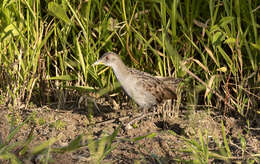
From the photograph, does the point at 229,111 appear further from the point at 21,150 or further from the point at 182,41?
the point at 21,150

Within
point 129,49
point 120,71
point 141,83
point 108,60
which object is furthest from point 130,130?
point 129,49

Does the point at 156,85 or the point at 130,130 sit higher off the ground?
the point at 156,85

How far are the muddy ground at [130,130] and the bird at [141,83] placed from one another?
24cm

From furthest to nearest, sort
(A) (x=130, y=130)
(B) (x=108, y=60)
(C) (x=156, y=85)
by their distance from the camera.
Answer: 1. (C) (x=156, y=85)
2. (B) (x=108, y=60)
3. (A) (x=130, y=130)

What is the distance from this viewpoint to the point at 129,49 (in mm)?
4762

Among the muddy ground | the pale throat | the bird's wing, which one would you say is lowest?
the muddy ground

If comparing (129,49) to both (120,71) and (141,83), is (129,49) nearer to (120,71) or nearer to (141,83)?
(120,71)

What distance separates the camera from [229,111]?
4605mm

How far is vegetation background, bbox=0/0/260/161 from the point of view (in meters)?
4.32

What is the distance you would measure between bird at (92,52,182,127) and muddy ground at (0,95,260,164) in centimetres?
24

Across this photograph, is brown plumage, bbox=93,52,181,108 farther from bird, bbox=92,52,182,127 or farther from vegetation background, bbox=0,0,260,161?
vegetation background, bbox=0,0,260,161

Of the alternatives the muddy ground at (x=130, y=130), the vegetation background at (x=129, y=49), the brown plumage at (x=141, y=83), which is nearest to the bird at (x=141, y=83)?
the brown plumage at (x=141, y=83)

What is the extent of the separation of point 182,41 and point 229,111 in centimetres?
97

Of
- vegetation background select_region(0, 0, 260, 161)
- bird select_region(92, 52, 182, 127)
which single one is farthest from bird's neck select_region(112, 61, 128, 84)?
vegetation background select_region(0, 0, 260, 161)
